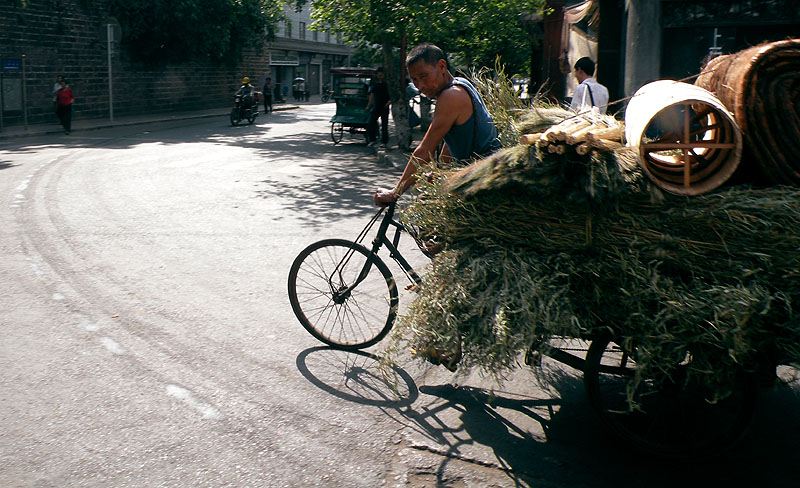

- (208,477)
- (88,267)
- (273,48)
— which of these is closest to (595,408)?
(208,477)

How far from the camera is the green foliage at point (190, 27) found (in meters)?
31.2

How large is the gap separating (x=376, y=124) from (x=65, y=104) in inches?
406

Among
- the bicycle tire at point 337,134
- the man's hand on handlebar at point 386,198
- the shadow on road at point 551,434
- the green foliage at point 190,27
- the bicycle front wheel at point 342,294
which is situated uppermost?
the green foliage at point 190,27

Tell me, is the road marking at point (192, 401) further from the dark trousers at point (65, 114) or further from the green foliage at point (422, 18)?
the dark trousers at point (65, 114)

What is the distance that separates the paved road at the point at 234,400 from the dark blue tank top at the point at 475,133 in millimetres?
1362

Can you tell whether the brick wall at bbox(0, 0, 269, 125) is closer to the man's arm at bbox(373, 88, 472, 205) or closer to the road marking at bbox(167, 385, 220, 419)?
the road marking at bbox(167, 385, 220, 419)

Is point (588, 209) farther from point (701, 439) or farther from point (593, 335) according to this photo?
point (701, 439)

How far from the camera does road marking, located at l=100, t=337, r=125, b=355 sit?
4766 millimetres

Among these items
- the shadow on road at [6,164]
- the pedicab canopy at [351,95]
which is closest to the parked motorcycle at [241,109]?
the pedicab canopy at [351,95]

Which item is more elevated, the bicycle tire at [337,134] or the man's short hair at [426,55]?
the man's short hair at [426,55]

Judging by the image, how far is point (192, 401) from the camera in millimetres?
4047

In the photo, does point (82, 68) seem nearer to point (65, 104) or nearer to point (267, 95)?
point (65, 104)

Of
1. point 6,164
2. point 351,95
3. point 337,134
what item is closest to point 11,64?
point 337,134

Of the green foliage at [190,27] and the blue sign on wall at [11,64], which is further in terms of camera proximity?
the green foliage at [190,27]
